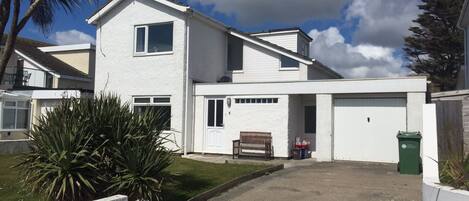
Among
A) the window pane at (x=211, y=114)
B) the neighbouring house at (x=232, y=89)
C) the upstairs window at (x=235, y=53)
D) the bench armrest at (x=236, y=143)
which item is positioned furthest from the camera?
the upstairs window at (x=235, y=53)

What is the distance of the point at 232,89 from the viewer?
736 inches

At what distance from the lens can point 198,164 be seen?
571 inches

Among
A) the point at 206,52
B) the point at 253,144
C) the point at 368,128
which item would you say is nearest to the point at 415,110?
the point at 368,128

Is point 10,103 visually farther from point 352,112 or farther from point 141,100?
point 352,112

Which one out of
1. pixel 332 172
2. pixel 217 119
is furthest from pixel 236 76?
pixel 332 172

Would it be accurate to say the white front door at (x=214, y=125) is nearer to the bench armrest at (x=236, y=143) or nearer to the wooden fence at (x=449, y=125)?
the bench armrest at (x=236, y=143)

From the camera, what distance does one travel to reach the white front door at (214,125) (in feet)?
62.3

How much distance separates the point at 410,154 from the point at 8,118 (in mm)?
19686

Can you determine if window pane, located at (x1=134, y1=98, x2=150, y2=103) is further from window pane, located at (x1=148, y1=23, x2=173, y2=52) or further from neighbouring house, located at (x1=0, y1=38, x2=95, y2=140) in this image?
neighbouring house, located at (x1=0, y1=38, x2=95, y2=140)

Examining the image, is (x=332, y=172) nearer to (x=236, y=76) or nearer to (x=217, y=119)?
(x=217, y=119)

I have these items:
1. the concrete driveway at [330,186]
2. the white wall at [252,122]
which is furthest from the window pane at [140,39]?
the concrete driveway at [330,186]

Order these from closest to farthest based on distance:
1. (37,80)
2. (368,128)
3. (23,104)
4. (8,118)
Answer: (368,128), (8,118), (23,104), (37,80)

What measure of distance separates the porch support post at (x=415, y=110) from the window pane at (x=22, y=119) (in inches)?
759

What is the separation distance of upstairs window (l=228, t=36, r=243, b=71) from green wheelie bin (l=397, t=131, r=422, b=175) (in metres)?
9.90
